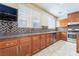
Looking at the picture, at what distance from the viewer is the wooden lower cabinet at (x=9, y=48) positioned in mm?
1832

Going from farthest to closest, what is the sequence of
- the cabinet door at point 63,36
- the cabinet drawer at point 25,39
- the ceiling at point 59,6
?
1. the cabinet door at point 63,36
2. the ceiling at point 59,6
3. the cabinet drawer at point 25,39

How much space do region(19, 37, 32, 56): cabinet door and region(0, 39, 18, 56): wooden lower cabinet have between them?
0.75ft

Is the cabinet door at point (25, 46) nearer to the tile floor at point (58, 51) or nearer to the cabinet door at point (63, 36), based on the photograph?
the tile floor at point (58, 51)

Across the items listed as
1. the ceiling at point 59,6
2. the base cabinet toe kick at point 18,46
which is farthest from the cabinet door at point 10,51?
the ceiling at point 59,6

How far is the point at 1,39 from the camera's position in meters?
1.78

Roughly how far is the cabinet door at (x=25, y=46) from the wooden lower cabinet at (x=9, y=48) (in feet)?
0.75

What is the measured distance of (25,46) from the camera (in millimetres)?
2602

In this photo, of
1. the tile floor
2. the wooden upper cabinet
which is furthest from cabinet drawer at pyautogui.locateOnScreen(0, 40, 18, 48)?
the wooden upper cabinet

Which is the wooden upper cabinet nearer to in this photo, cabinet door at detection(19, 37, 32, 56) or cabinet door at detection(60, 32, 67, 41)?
cabinet door at detection(60, 32, 67, 41)

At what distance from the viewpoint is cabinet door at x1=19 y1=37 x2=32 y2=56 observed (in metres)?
2.41

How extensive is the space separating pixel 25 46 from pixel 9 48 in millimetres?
667

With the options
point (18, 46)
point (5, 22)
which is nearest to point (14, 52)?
point (18, 46)

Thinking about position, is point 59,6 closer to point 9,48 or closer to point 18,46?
point 18,46

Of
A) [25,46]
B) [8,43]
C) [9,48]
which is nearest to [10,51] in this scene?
[9,48]
